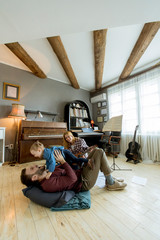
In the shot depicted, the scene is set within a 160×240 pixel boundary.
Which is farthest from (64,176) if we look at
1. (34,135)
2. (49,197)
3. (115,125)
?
(34,135)

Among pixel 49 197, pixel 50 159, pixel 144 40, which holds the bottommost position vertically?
pixel 49 197

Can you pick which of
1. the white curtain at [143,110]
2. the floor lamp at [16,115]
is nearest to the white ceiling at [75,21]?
the white curtain at [143,110]

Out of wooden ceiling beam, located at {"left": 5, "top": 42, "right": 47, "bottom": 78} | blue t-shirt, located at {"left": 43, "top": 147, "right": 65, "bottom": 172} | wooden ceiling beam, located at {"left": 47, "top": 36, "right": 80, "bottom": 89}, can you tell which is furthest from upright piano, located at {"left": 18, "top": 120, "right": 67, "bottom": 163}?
blue t-shirt, located at {"left": 43, "top": 147, "right": 65, "bottom": 172}

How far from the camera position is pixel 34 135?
9.03 feet

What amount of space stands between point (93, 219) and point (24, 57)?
329 centimetres

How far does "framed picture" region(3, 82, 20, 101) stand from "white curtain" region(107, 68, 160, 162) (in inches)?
128

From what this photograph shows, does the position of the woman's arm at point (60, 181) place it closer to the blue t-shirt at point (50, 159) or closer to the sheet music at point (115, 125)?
the blue t-shirt at point (50, 159)

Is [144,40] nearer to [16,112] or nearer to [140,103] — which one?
A: [140,103]

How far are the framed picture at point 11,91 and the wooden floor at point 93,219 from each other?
2397mm

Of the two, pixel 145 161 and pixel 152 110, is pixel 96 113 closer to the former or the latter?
pixel 152 110

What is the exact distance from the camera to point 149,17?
135 centimetres

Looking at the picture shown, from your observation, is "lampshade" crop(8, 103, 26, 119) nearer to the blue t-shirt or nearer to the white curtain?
the blue t-shirt

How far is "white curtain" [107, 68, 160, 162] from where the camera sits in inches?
106

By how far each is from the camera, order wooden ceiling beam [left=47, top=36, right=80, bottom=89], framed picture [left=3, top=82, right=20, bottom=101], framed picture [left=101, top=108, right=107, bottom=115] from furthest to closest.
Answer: framed picture [left=101, top=108, right=107, bottom=115], framed picture [left=3, top=82, right=20, bottom=101], wooden ceiling beam [left=47, top=36, right=80, bottom=89]
